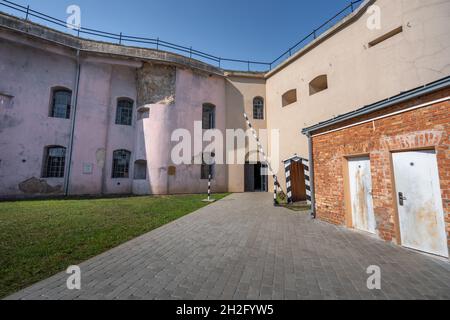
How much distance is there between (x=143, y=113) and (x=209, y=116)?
17.0ft

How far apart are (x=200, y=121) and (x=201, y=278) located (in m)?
13.7

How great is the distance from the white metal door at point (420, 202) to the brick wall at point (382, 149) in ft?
0.46

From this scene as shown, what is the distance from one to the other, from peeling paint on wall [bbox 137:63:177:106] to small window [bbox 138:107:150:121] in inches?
17.5

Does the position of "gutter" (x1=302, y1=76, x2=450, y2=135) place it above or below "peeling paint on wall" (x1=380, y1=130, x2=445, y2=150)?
above

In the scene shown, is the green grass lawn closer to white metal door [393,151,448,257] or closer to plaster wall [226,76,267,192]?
white metal door [393,151,448,257]

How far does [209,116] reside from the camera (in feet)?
54.9

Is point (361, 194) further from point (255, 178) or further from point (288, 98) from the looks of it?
point (255, 178)

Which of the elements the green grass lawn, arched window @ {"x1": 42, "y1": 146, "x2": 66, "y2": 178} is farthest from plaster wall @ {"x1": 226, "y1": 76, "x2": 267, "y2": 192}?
arched window @ {"x1": 42, "y1": 146, "x2": 66, "y2": 178}

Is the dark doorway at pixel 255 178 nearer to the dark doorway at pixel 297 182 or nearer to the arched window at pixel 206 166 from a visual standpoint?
the arched window at pixel 206 166

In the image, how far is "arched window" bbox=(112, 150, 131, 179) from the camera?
14320mm

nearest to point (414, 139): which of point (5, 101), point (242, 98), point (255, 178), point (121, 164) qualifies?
point (255, 178)

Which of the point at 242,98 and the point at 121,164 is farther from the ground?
the point at 242,98

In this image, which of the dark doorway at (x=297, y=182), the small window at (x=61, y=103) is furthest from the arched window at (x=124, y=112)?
the dark doorway at (x=297, y=182)

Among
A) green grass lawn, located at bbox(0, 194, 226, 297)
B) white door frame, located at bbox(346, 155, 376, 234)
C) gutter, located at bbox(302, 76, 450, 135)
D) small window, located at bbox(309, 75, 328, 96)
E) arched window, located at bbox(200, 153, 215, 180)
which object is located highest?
small window, located at bbox(309, 75, 328, 96)
